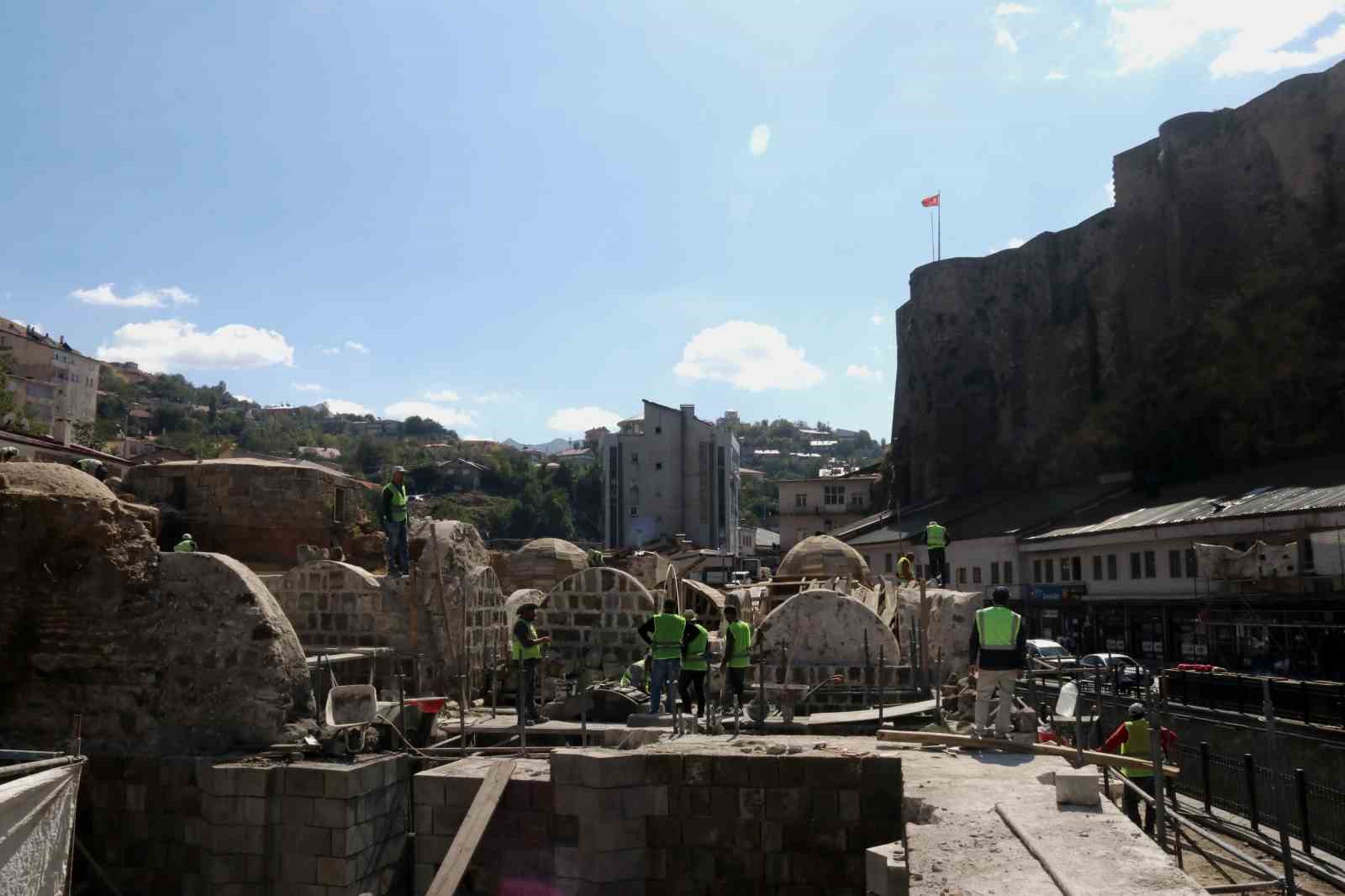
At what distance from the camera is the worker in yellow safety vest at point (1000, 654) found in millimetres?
8969

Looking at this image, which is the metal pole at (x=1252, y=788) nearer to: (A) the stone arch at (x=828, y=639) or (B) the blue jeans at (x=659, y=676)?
(A) the stone arch at (x=828, y=639)

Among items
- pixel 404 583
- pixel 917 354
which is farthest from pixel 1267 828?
pixel 917 354

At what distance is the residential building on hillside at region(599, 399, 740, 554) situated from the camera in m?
72.2

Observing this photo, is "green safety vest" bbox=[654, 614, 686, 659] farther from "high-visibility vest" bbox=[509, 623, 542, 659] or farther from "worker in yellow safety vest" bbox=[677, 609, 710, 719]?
"high-visibility vest" bbox=[509, 623, 542, 659]

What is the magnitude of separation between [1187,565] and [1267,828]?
18.7m

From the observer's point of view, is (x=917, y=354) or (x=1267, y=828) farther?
(x=917, y=354)

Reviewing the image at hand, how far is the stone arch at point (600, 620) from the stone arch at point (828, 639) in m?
1.97

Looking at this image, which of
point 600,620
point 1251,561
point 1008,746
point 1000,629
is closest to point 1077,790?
point 1008,746

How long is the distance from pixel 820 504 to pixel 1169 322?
28.9 meters

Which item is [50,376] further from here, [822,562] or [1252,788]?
[1252,788]

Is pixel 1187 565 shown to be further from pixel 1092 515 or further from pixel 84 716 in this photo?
pixel 84 716

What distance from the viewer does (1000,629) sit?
9.07m

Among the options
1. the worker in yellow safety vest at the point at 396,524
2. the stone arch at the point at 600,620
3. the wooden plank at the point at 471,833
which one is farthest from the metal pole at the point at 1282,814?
the worker in yellow safety vest at the point at 396,524

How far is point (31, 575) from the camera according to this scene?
975cm
